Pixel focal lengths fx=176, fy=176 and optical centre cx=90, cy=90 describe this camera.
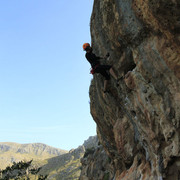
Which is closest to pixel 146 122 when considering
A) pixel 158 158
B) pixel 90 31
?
pixel 158 158

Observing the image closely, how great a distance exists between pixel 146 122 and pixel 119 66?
350 cm

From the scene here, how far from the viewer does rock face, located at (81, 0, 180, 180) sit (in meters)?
6.89

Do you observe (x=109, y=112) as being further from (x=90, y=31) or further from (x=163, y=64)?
(x=163, y=64)

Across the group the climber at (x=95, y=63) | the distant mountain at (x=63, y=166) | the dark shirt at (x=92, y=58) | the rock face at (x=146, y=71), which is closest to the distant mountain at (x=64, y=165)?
the distant mountain at (x=63, y=166)

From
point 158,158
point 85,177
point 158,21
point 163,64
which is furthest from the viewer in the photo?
point 85,177

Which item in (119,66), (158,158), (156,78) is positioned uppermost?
(119,66)

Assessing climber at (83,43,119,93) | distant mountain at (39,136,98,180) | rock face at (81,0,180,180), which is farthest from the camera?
distant mountain at (39,136,98,180)

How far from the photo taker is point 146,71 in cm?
828

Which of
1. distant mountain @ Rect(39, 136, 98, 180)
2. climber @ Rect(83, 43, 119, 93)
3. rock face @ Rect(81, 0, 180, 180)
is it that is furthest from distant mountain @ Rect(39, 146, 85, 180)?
climber @ Rect(83, 43, 119, 93)

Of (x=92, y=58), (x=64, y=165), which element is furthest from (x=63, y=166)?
(x=92, y=58)

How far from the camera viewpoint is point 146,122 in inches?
376

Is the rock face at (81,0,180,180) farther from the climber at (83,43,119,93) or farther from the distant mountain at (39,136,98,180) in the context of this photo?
the distant mountain at (39,136,98,180)

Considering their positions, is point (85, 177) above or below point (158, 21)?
below

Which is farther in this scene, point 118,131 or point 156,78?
point 118,131
